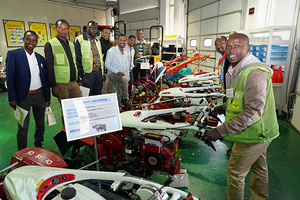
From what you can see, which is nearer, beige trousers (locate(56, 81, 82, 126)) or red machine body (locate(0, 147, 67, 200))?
red machine body (locate(0, 147, 67, 200))

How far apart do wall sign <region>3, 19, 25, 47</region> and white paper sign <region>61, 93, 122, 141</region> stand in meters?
11.4

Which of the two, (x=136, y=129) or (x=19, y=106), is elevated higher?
(x=19, y=106)

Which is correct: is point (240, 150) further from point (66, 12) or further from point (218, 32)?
point (66, 12)

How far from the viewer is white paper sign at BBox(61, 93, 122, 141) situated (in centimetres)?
155

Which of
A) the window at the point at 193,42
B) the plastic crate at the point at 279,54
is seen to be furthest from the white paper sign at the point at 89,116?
the window at the point at 193,42

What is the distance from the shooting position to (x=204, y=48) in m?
9.73

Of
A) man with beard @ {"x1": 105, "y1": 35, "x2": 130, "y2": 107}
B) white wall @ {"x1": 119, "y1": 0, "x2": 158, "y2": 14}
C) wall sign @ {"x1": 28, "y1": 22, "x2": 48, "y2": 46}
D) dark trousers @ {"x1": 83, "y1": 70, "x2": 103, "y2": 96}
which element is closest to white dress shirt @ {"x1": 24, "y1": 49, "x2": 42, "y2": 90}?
dark trousers @ {"x1": 83, "y1": 70, "x2": 103, "y2": 96}

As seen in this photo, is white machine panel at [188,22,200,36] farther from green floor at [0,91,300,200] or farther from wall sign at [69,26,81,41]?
wall sign at [69,26,81,41]

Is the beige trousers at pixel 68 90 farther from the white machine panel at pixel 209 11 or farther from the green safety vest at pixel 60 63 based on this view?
the white machine panel at pixel 209 11

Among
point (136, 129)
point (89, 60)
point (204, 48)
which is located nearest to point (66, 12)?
point (204, 48)

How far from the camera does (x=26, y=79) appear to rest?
104 inches

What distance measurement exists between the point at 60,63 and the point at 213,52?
7605 mm

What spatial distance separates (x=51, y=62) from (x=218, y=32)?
747 centimetres

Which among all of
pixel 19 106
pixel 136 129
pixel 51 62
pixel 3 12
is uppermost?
pixel 3 12
